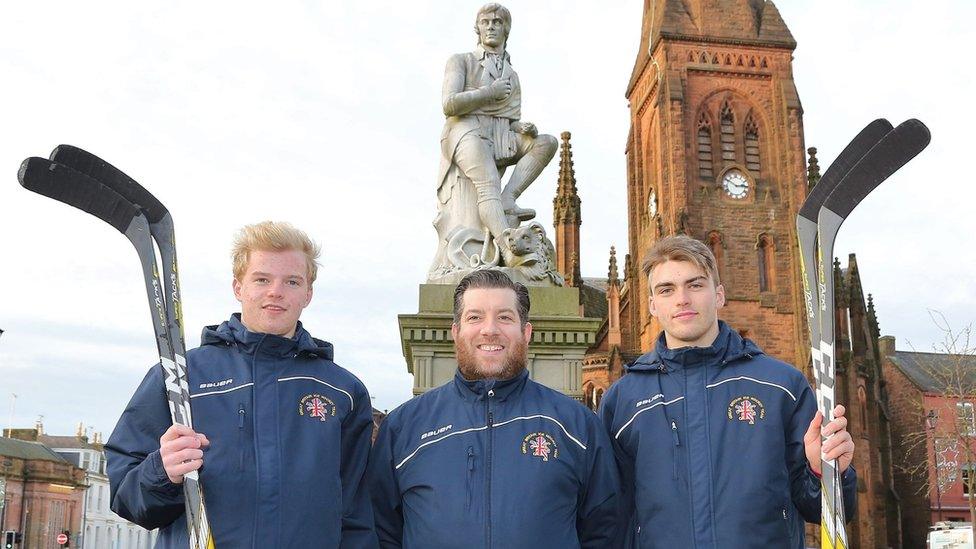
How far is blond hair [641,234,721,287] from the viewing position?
377 centimetres

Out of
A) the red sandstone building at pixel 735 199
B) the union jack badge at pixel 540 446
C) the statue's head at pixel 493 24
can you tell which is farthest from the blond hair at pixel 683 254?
the red sandstone building at pixel 735 199

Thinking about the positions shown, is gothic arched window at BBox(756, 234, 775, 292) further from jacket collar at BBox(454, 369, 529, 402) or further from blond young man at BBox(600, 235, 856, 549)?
jacket collar at BBox(454, 369, 529, 402)

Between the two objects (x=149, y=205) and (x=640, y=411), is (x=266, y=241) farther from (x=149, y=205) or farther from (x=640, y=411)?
(x=640, y=411)

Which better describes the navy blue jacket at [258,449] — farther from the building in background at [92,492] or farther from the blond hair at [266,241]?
the building in background at [92,492]

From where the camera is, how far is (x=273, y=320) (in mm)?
3496

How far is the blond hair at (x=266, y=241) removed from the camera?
3562 millimetres

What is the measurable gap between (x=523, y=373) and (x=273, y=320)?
946 mm

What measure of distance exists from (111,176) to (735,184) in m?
39.4

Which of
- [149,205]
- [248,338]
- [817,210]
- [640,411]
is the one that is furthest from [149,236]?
[817,210]

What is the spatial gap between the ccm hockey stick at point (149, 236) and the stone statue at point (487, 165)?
370 cm

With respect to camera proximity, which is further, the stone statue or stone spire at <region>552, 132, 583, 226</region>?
stone spire at <region>552, 132, 583, 226</region>

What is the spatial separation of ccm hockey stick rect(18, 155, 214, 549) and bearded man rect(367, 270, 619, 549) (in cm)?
75

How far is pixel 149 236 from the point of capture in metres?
3.49

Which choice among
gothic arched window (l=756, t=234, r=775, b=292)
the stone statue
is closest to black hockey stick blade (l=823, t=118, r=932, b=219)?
the stone statue
